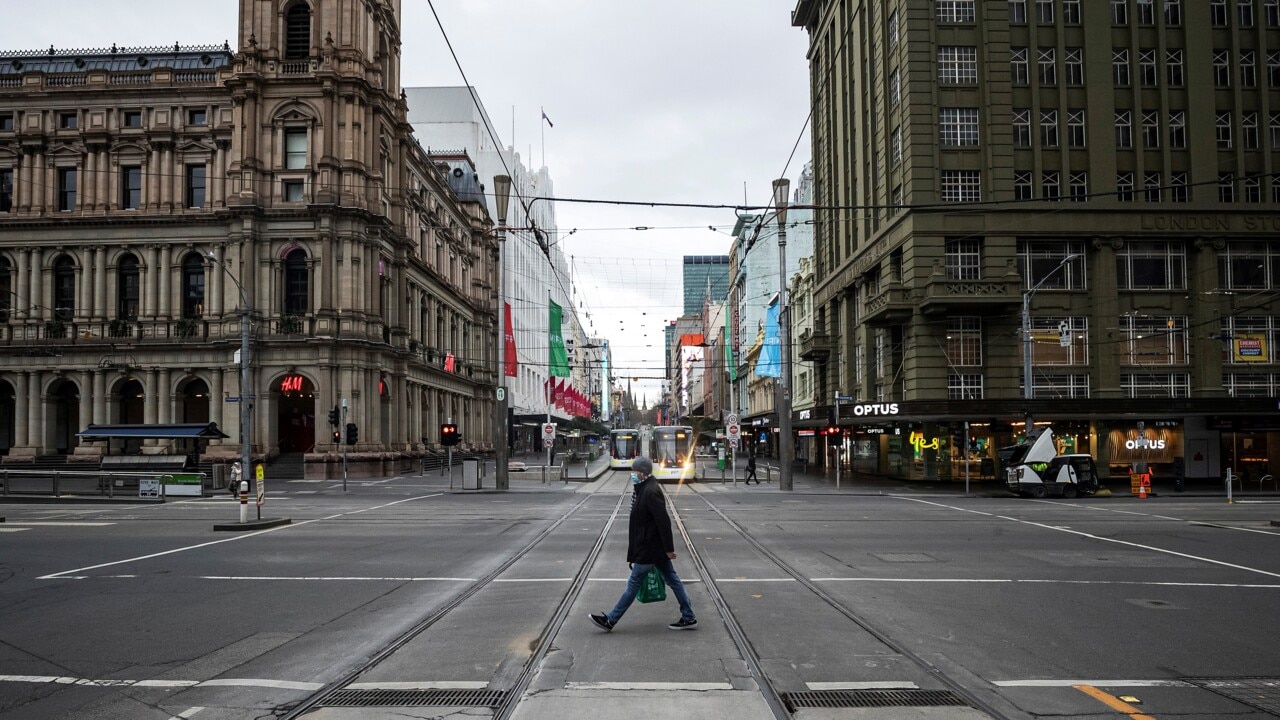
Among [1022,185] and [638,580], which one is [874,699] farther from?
[1022,185]

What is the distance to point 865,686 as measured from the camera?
746 centimetres

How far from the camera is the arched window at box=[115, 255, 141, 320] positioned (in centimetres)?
5150

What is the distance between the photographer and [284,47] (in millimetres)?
50469

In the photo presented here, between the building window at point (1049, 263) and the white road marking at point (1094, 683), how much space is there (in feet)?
127

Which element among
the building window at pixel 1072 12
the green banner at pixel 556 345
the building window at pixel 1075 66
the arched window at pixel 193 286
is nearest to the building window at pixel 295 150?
the arched window at pixel 193 286

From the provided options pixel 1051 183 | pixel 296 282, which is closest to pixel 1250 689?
pixel 1051 183

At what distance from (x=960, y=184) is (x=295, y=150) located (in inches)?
1406

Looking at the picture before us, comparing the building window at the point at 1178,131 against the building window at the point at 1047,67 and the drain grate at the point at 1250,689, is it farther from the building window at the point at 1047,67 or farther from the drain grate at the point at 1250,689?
the drain grate at the point at 1250,689

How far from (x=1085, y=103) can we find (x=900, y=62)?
9170 mm

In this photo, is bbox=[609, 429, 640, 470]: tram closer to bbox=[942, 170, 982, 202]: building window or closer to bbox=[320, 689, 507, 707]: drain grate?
bbox=[942, 170, 982, 202]: building window

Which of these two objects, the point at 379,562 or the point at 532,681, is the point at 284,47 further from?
the point at 532,681

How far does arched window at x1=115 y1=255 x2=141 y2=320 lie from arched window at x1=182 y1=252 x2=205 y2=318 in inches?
107

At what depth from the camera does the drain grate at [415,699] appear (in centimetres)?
694

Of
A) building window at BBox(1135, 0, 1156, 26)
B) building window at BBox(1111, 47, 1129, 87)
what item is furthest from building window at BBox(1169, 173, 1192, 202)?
building window at BBox(1135, 0, 1156, 26)
